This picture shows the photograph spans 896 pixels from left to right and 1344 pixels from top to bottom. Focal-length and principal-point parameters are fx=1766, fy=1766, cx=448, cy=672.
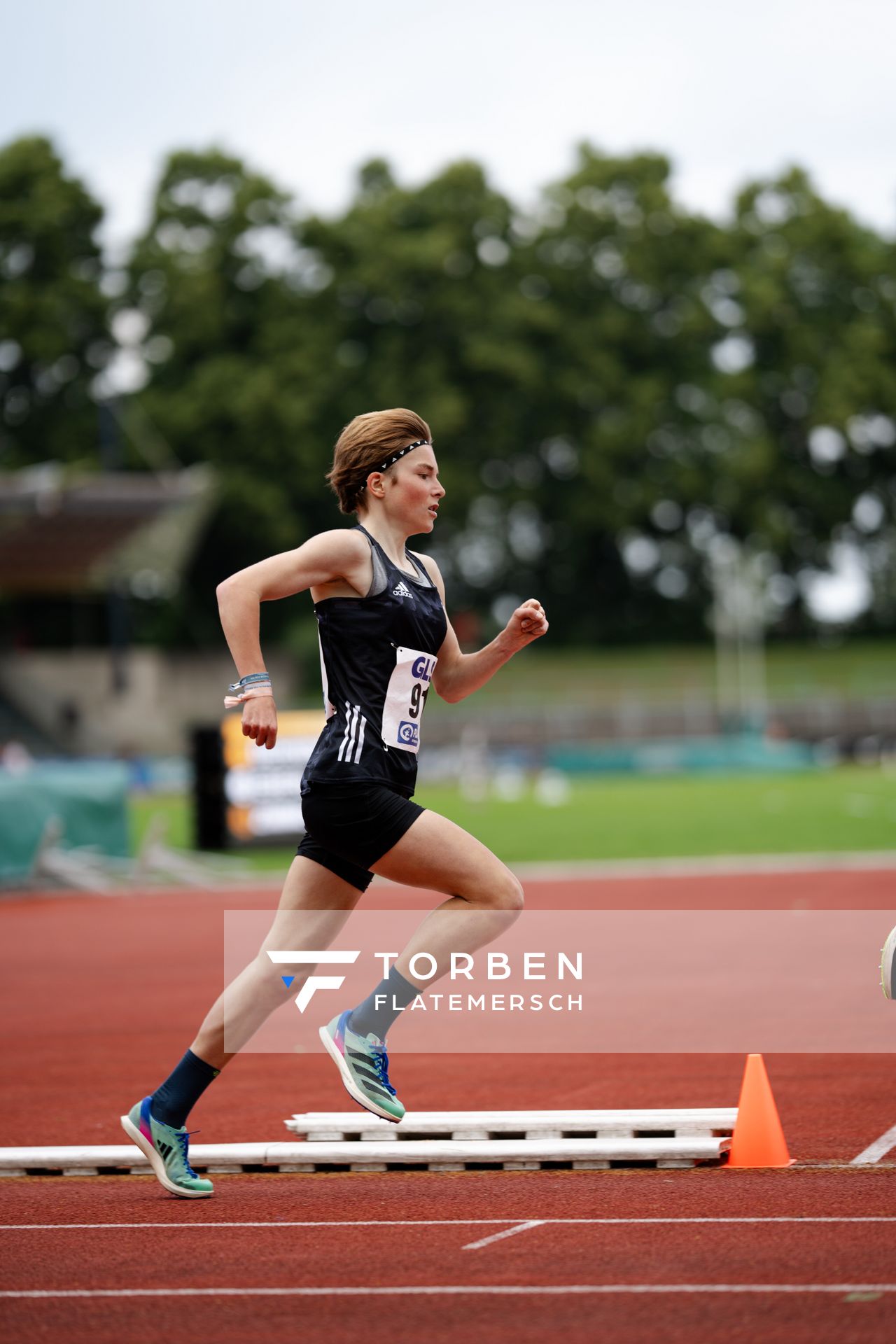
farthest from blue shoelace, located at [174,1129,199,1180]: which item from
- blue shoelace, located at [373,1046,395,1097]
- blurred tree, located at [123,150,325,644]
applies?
blurred tree, located at [123,150,325,644]

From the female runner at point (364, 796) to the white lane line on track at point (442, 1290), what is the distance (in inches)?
40.2

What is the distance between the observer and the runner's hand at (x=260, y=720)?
4.80m

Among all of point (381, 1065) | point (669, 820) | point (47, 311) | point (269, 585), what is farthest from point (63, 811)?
point (47, 311)

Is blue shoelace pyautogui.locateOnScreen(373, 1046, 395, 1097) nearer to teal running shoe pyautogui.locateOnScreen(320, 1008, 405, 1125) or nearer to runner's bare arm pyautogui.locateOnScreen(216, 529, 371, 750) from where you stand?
teal running shoe pyautogui.locateOnScreen(320, 1008, 405, 1125)

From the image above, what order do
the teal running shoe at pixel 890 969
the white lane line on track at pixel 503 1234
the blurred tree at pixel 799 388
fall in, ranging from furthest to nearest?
the blurred tree at pixel 799 388
the teal running shoe at pixel 890 969
the white lane line on track at pixel 503 1234

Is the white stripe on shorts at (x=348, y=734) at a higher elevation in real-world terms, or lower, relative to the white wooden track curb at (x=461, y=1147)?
higher

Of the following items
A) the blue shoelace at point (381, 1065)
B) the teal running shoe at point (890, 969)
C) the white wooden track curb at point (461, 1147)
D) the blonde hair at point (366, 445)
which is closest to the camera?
the blue shoelace at point (381, 1065)

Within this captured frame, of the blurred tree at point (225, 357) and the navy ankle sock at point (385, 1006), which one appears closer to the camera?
the navy ankle sock at point (385, 1006)

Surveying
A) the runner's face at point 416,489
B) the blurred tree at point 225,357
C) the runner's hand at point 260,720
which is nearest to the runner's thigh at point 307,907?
the runner's hand at point 260,720

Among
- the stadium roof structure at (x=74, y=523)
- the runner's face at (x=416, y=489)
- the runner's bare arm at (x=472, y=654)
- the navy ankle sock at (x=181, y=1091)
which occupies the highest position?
the stadium roof structure at (x=74, y=523)

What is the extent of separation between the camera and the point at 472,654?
18.0ft

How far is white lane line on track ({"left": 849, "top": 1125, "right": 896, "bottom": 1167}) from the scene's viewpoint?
18.3ft

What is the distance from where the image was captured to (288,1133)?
666 centimetres

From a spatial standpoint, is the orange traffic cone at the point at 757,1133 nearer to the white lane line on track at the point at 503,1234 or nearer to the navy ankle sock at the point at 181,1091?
the white lane line on track at the point at 503,1234
